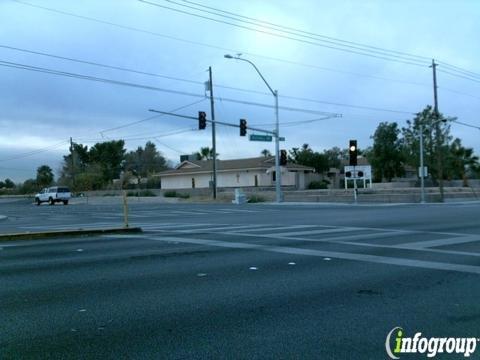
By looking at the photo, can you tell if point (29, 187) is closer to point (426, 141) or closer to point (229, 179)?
point (229, 179)

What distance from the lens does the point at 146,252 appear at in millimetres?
12016

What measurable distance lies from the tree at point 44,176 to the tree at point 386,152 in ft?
228

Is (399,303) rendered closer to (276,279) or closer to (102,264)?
(276,279)

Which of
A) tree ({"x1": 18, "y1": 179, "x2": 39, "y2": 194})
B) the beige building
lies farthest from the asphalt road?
tree ({"x1": 18, "y1": 179, "x2": 39, "y2": 194})

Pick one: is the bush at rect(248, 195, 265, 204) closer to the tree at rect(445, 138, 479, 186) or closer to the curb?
the tree at rect(445, 138, 479, 186)

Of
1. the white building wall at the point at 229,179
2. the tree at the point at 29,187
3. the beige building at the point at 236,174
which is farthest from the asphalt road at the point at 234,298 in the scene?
the tree at the point at 29,187

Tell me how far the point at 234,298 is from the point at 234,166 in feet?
208

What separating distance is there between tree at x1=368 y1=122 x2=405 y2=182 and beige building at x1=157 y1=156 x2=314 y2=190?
28.2ft

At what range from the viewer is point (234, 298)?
734 centimetres

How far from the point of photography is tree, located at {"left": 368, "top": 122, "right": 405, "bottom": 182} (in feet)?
219

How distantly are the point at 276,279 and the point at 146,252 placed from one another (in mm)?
4392

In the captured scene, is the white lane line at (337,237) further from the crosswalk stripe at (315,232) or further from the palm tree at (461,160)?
the palm tree at (461,160)

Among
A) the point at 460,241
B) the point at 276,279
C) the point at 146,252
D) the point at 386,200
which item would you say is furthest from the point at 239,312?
the point at 386,200

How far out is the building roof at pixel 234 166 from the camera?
221 ft
